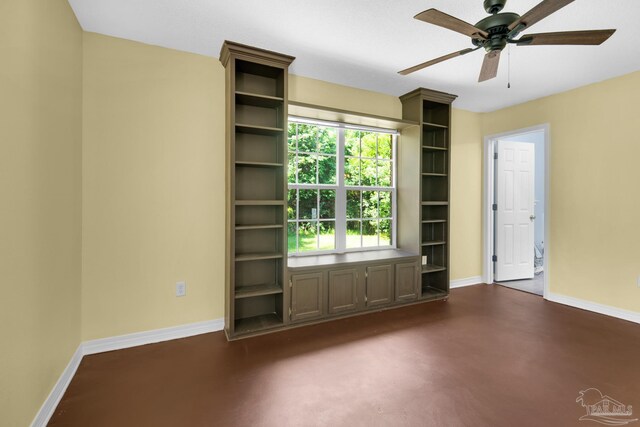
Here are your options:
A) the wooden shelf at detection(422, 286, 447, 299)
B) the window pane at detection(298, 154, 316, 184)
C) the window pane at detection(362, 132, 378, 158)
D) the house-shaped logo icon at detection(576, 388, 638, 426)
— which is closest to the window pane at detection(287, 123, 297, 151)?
the window pane at detection(298, 154, 316, 184)

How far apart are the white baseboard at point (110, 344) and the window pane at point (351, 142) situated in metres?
2.41

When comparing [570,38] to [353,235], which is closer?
[570,38]

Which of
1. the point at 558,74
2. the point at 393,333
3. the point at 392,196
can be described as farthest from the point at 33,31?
the point at 558,74

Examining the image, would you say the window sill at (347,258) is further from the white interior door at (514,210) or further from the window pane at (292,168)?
the white interior door at (514,210)

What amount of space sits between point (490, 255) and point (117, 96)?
5073mm

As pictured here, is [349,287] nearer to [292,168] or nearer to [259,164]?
[292,168]

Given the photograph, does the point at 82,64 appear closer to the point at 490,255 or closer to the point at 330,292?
the point at 330,292

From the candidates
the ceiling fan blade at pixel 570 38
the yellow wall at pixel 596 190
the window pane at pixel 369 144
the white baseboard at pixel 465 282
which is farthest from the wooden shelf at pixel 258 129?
the yellow wall at pixel 596 190

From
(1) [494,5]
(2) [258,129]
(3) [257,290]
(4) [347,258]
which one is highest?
(1) [494,5]

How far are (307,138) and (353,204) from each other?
3.28ft

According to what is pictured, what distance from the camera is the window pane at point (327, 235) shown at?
146 inches

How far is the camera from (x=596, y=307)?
11.6 feet

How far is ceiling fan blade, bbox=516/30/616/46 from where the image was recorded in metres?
1.79

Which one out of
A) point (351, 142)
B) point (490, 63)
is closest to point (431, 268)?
point (351, 142)
